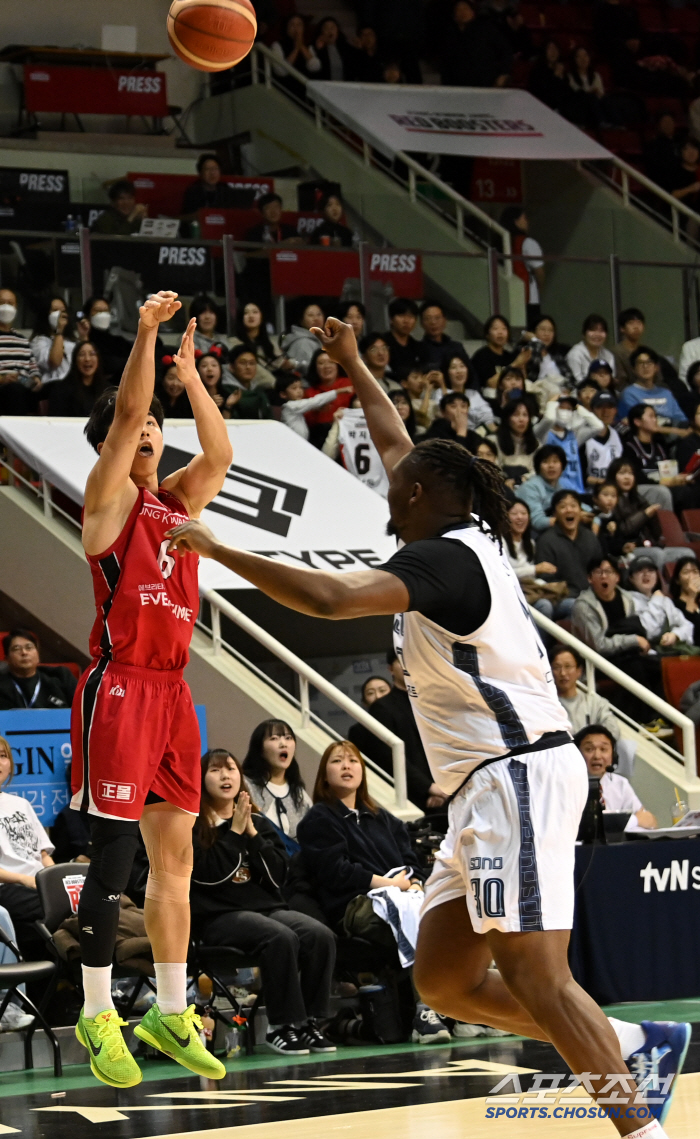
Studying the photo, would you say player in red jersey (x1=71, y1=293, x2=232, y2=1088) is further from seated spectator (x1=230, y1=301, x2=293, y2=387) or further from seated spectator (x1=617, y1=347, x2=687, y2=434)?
seated spectator (x1=617, y1=347, x2=687, y2=434)

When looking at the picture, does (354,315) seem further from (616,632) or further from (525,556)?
(616,632)

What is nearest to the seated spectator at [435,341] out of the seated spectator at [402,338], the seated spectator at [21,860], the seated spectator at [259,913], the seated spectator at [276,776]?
the seated spectator at [402,338]

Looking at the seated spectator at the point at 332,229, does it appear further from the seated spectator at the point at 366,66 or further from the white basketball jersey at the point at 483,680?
the white basketball jersey at the point at 483,680

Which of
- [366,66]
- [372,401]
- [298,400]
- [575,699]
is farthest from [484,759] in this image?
[366,66]

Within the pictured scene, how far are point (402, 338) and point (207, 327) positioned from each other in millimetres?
1868

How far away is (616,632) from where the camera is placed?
37.7ft

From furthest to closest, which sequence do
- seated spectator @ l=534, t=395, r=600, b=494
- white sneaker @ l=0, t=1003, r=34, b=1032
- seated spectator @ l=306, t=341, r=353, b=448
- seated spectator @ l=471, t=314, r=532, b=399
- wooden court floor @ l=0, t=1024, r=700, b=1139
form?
seated spectator @ l=471, t=314, r=532, b=399
seated spectator @ l=534, t=395, r=600, b=494
seated spectator @ l=306, t=341, r=353, b=448
white sneaker @ l=0, t=1003, r=34, b=1032
wooden court floor @ l=0, t=1024, r=700, b=1139

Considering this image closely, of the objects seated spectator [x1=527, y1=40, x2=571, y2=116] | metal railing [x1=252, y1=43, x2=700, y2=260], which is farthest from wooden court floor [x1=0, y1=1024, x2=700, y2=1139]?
seated spectator [x1=527, y1=40, x2=571, y2=116]

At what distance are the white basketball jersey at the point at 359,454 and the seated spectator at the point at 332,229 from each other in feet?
9.53

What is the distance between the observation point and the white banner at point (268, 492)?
10.9m

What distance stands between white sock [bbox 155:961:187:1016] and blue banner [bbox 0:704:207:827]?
405 cm

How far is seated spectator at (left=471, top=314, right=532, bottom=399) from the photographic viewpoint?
46.3 ft

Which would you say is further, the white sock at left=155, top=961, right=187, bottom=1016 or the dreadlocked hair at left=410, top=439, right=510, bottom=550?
the white sock at left=155, top=961, right=187, bottom=1016

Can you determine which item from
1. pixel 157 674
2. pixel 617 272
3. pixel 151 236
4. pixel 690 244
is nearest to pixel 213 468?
pixel 157 674
